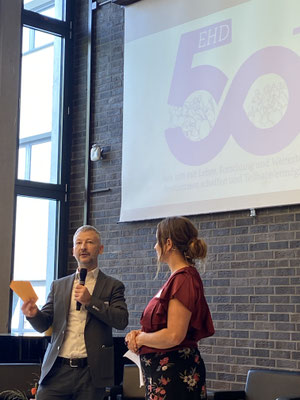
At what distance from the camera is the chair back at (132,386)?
5358 millimetres

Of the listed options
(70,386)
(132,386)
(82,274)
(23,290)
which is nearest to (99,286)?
(82,274)

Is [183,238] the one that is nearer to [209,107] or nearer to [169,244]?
[169,244]

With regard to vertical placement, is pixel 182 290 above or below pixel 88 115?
below

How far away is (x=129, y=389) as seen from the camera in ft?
17.6

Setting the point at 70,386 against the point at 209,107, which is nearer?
the point at 70,386

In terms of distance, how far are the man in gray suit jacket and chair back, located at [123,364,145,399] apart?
140cm

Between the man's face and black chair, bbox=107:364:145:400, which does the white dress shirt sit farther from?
black chair, bbox=107:364:145:400

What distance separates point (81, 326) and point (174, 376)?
1.15 m

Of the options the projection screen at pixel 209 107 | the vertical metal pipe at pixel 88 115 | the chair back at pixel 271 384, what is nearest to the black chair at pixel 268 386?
the chair back at pixel 271 384

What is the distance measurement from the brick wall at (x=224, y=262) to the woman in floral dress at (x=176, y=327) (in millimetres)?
2551

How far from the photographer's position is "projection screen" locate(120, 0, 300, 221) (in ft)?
18.6

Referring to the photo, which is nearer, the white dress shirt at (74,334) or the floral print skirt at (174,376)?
the floral print skirt at (174,376)

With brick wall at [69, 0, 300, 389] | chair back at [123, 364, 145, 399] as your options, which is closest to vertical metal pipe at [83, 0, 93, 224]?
brick wall at [69, 0, 300, 389]

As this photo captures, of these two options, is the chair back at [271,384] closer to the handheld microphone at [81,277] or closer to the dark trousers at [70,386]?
the dark trousers at [70,386]
